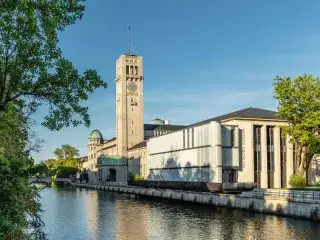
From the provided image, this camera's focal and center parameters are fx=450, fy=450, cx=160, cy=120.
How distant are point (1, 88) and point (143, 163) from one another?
118638 mm

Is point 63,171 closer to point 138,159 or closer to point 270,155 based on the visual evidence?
point 138,159

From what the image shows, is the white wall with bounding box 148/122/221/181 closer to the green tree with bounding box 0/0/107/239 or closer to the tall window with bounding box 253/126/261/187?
the tall window with bounding box 253/126/261/187

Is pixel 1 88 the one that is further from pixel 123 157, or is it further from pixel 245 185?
pixel 123 157

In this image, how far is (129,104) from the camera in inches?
6078

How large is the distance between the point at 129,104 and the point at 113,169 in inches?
983

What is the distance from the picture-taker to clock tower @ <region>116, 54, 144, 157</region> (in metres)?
153

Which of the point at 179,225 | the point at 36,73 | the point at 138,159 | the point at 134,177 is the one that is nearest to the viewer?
the point at 36,73

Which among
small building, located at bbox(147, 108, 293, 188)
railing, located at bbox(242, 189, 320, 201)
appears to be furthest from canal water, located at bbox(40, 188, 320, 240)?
small building, located at bbox(147, 108, 293, 188)

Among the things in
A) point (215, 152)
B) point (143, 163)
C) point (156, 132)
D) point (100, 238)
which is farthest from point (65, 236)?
point (156, 132)

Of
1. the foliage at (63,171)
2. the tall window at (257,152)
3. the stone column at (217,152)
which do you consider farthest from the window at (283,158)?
the foliage at (63,171)

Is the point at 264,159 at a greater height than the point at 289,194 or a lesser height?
greater

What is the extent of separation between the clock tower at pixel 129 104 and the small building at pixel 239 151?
6249cm

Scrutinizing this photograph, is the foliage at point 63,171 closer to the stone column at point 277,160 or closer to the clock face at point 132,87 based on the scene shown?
the clock face at point 132,87

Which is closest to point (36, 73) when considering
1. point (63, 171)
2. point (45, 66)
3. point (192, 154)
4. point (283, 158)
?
point (45, 66)
